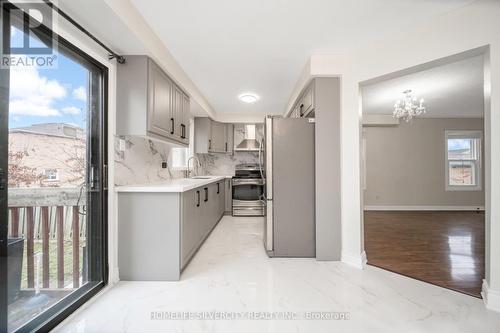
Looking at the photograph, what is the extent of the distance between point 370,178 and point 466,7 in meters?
4.46

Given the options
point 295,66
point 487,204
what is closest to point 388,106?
point 295,66

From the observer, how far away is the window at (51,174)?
1.50 meters

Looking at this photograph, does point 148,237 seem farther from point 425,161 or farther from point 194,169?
point 425,161

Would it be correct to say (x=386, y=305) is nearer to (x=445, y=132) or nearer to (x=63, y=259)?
(x=63, y=259)

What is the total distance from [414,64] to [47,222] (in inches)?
134

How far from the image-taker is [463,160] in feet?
18.7

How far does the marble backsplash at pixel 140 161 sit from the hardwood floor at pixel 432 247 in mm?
2856

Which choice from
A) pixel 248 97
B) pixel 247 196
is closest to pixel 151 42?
pixel 248 97

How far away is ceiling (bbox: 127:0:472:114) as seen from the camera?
1.73 meters

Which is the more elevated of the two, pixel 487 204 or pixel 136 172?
pixel 136 172

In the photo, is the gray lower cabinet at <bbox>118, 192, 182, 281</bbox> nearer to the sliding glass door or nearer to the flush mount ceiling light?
the sliding glass door

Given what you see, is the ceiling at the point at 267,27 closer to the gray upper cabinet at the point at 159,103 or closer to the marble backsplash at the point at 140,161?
the gray upper cabinet at the point at 159,103

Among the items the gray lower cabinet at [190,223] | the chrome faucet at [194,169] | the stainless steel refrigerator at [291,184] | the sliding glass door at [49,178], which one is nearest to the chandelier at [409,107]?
the stainless steel refrigerator at [291,184]

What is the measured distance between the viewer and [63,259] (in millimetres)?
1751
